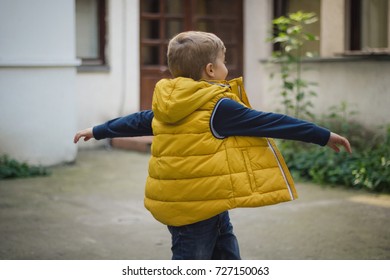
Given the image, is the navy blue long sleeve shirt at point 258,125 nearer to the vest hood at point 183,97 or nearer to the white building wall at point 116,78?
the vest hood at point 183,97

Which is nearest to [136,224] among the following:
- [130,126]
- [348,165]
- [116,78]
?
[130,126]

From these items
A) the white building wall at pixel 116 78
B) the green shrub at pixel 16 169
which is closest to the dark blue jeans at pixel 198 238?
the green shrub at pixel 16 169

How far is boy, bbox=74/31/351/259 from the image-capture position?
2.99 metres

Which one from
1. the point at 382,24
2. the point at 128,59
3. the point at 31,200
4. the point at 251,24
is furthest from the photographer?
the point at 251,24

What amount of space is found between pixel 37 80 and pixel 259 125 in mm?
5692

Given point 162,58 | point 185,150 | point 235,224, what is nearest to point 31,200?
point 235,224

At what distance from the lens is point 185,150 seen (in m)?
3.02

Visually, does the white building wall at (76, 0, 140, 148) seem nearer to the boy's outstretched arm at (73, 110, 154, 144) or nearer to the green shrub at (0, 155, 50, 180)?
the green shrub at (0, 155, 50, 180)

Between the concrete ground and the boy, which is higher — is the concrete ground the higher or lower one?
the lower one

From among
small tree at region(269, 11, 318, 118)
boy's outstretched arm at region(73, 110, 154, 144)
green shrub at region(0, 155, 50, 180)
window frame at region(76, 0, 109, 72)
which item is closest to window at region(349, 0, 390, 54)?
small tree at region(269, 11, 318, 118)

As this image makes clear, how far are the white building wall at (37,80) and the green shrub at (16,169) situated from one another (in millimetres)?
176

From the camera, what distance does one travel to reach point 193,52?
3.05 metres

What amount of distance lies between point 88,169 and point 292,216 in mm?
3235

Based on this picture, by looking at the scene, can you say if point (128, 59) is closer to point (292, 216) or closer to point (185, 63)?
point (292, 216)
